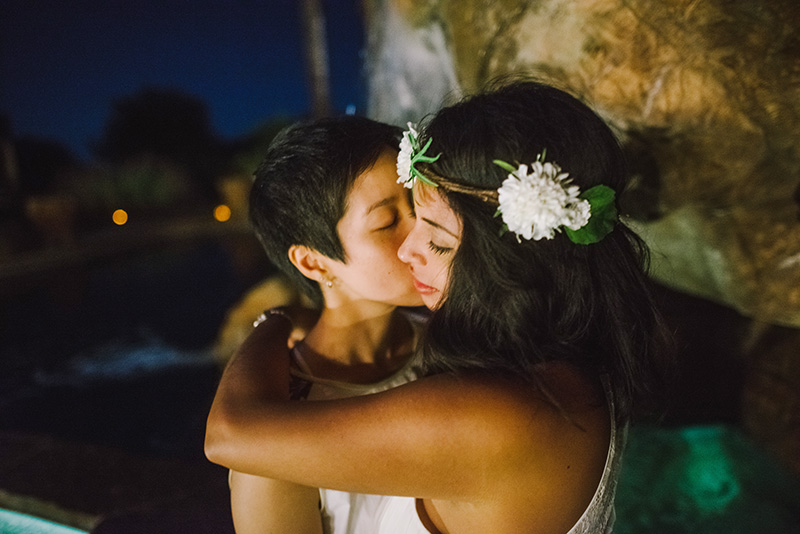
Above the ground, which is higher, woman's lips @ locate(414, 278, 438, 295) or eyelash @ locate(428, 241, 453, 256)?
eyelash @ locate(428, 241, 453, 256)

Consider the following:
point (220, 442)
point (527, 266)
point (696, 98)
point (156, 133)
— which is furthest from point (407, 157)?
point (156, 133)

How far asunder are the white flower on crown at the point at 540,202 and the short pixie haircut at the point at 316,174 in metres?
0.77

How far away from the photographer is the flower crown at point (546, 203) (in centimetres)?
129

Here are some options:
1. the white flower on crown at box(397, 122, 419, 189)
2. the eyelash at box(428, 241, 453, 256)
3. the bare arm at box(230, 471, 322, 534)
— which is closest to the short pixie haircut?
the white flower on crown at box(397, 122, 419, 189)

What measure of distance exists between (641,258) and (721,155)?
1430 mm

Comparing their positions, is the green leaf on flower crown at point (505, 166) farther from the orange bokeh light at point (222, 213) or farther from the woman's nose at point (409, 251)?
the orange bokeh light at point (222, 213)

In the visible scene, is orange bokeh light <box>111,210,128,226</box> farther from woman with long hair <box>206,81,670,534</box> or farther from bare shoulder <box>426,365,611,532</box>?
bare shoulder <box>426,365,611,532</box>

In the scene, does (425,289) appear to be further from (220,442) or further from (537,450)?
(220,442)

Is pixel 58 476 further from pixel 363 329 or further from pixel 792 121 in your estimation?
pixel 792 121

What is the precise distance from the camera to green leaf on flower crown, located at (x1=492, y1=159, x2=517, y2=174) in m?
1.35

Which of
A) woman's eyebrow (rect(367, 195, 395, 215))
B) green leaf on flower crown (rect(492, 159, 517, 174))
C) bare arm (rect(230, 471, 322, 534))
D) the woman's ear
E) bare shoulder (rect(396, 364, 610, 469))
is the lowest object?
bare arm (rect(230, 471, 322, 534))

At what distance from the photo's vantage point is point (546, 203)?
129cm

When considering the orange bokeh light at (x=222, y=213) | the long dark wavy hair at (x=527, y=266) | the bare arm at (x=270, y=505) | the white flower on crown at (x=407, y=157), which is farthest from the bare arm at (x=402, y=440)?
the orange bokeh light at (x=222, y=213)

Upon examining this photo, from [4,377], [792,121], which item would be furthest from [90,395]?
[792,121]
